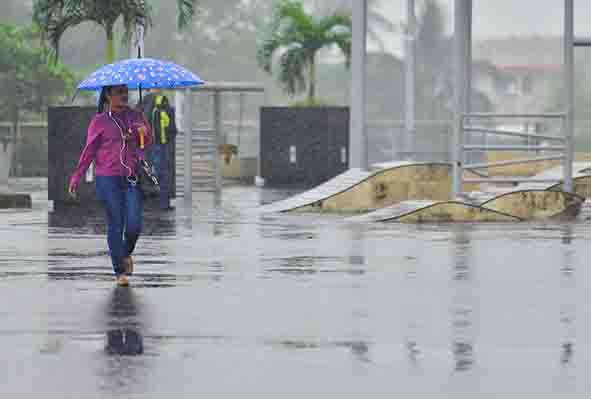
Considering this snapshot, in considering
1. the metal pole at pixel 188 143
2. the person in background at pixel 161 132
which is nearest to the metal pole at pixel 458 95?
the person in background at pixel 161 132

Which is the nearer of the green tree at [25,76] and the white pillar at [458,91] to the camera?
the white pillar at [458,91]

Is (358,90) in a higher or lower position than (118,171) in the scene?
higher

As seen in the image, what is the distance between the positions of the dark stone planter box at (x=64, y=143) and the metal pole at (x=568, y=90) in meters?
7.18

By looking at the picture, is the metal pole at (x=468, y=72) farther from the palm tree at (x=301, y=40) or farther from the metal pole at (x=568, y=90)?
the palm tree at (x=301, y=40)

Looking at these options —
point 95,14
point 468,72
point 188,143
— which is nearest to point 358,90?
point 468,72

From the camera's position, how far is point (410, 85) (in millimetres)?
38812

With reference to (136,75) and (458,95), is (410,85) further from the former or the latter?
(136,75)

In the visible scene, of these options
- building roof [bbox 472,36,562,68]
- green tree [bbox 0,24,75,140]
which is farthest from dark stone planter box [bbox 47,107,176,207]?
green tree [bbox 0,24,75,140]

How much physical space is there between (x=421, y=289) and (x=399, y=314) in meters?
1.76

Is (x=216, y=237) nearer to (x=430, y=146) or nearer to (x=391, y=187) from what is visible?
(x=391, y=187)

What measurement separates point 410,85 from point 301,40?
4.03 meters

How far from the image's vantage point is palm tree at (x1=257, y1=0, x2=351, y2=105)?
41.4m

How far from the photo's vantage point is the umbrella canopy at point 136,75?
15.7m

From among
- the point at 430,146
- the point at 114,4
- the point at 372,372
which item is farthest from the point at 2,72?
the point at 372,372
